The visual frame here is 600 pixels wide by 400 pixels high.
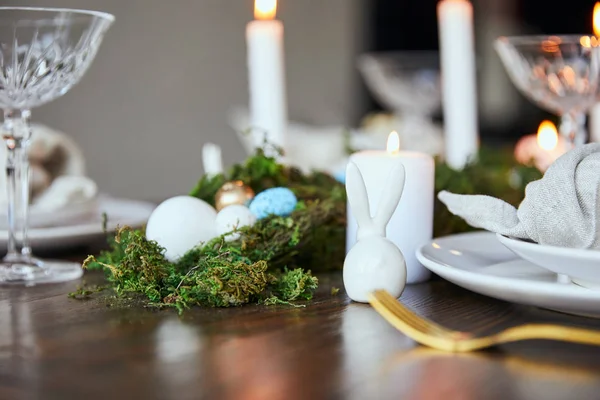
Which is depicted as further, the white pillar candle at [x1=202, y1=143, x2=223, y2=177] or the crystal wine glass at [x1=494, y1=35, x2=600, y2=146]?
the crystal wine glass at [x1=494, y1=35, x2=600, y2=146]

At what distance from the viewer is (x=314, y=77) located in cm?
422

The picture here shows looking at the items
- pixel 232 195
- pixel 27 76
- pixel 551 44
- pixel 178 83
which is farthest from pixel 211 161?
pixel 178 83

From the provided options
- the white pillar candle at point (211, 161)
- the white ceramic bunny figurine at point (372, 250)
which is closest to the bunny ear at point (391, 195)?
the white ceramic bunny figurine at point (372, 250)

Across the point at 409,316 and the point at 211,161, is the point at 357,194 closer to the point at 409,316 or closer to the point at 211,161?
the point at 409,316

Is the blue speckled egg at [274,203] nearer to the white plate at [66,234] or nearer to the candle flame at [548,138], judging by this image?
the white plate at [66,234]

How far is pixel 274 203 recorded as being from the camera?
690 millimetres

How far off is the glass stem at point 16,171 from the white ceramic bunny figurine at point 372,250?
0.31 metres

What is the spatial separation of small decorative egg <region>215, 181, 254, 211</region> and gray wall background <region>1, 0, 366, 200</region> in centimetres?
251

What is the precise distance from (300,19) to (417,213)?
11.8 ft

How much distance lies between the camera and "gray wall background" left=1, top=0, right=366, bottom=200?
11.4 feet

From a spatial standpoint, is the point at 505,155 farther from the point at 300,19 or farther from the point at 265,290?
the point at 300,19

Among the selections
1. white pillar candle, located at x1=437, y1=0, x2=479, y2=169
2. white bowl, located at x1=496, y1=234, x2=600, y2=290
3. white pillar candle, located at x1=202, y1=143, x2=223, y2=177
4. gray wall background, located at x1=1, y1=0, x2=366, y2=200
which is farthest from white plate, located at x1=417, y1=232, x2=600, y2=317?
gray wall background, located at x1=1, y1=0, x2=366, y2=200

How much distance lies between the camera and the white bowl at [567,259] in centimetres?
49

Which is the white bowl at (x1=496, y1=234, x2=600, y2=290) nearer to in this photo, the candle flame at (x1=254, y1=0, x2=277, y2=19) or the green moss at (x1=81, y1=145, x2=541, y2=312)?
the green moss at (x1=81, y1=145, x2=541, y2=312)
